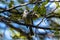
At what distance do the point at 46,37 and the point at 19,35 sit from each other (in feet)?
0.77

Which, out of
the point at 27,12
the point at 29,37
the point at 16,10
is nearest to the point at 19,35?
the point at 29,37

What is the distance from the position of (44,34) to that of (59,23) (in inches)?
8.1

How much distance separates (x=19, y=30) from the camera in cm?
198

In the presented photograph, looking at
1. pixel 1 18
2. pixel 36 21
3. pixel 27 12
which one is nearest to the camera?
pixel 27 12

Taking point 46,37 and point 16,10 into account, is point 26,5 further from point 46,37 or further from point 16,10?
point 46,37

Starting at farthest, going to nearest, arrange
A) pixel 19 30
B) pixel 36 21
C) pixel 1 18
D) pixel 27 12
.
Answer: pixel 19 30, pixel 36 21, pixel 1 18, pixel 27 12

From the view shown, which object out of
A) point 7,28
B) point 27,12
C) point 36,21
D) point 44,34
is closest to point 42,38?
point 44,34

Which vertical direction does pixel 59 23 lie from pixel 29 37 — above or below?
above

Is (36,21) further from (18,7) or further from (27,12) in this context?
(27,12)

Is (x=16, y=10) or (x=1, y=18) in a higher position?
(x=16, y=10)

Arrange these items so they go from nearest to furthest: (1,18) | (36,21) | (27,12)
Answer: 1. (27,12)
2. (1,18)
3. (36,21)

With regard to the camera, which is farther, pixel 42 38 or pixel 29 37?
pixel 42 38

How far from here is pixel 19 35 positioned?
72.6 inches

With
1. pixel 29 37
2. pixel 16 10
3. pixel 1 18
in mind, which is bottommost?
pixel 29 37
